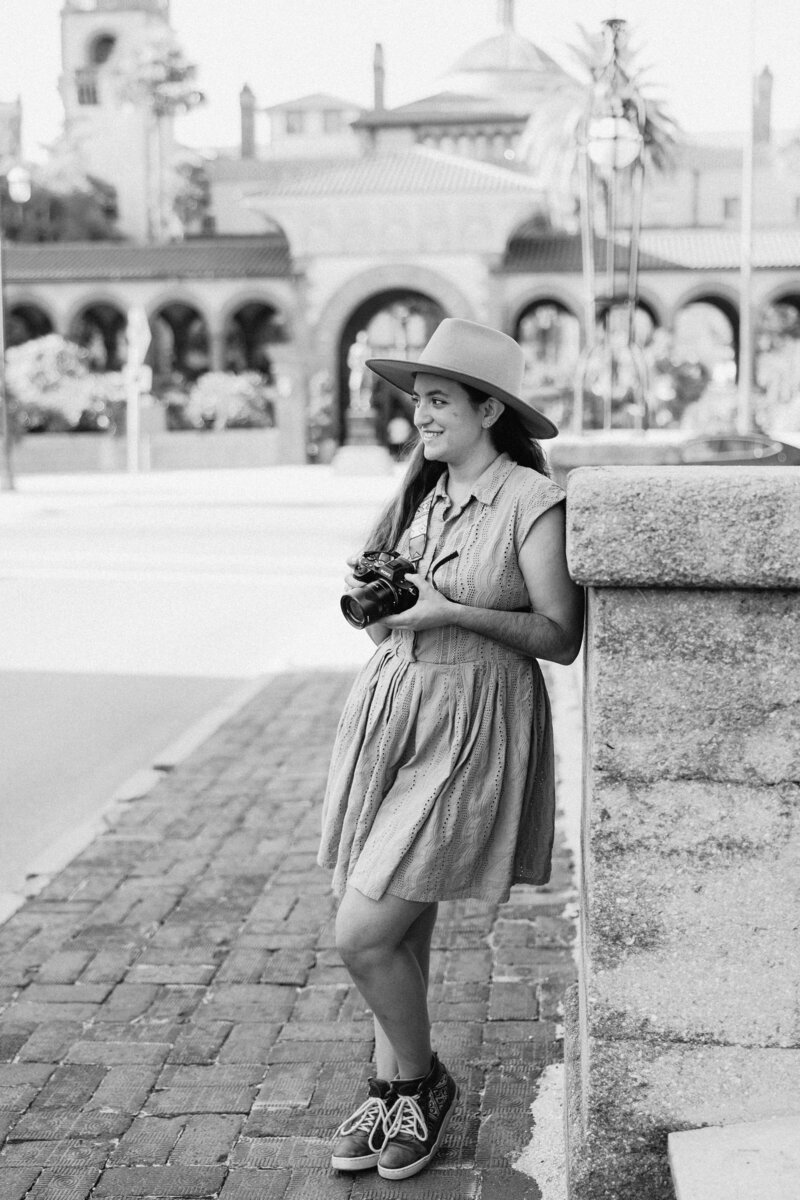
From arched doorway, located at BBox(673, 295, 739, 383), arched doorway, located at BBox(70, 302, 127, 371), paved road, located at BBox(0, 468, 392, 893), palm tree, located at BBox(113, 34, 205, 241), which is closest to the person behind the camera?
paved road, located at BBox(0, 468, 392, 893)

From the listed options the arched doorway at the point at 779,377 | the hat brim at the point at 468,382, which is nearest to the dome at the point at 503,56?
the arched doorway at the point at 779,377

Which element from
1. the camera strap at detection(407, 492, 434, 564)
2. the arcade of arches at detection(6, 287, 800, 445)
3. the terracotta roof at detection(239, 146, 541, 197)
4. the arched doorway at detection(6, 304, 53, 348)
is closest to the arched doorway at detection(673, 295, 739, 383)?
the arcade of arches at detection(6, 287, 800, 445)

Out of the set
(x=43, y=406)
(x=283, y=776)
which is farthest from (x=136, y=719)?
(x=43, y=406)

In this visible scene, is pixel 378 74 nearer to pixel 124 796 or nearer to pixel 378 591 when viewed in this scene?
pixel 124 796

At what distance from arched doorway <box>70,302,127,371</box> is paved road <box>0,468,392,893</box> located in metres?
28.6

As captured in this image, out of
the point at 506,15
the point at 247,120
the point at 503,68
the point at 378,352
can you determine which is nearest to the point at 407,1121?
the point at 378,352

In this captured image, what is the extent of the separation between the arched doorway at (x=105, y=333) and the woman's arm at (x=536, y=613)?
51.5m

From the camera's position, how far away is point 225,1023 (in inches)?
164

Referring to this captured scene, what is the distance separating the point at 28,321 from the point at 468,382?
52.7m

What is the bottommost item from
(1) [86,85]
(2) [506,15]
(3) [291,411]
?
(3) [291,411]

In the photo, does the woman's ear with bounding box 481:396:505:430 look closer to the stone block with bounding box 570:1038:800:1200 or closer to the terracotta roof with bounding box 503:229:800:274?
the stone block with bounding box 570:1038:800:1200

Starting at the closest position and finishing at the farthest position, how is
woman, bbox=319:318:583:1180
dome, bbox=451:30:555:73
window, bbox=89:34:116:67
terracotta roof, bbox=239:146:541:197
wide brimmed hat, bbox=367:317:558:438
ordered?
woman, bbox=319:318:583:1180 < wide brimmed hat, bbox=367:317:558:438 < terracotta roof, bbox=239:146:541:197 < dome, bbox=451:30:555:73 < window, bbox=89:34:116:67

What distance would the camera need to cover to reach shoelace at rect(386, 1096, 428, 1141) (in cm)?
333

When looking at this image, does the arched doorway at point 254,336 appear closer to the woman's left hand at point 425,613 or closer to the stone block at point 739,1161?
the woman's left hand at point 425,613
